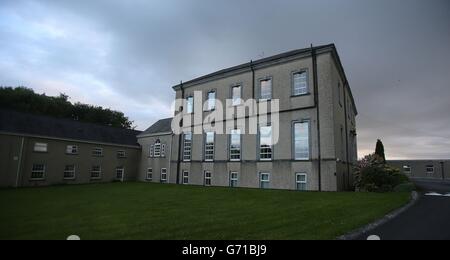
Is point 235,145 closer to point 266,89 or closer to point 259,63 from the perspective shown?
point 266,89

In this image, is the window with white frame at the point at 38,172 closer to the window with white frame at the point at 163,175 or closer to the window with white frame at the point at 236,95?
the window with white frame at the point at 163,175

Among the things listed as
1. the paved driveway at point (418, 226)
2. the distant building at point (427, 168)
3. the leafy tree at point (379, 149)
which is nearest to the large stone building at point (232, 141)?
the leafy tree at point (379, 149)

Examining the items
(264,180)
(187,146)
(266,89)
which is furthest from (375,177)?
(187,146)

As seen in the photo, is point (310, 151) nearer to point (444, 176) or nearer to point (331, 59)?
point (331, 59)

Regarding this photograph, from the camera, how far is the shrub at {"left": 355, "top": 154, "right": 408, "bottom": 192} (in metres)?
18.2

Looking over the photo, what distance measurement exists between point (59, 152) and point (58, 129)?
8.90 feet

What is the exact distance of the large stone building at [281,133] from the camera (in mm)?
19781

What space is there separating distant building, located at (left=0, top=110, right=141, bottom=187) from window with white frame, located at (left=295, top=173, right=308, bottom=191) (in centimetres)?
2368

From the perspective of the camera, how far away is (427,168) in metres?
53.9

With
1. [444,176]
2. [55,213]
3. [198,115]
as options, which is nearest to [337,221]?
[55,213]

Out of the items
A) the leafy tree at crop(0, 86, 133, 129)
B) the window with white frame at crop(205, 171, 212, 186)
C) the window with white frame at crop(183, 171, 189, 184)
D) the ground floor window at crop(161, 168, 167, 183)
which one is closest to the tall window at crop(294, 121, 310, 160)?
the window with white frame at crop(205, 171, 212, 186)

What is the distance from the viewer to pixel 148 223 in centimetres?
920
